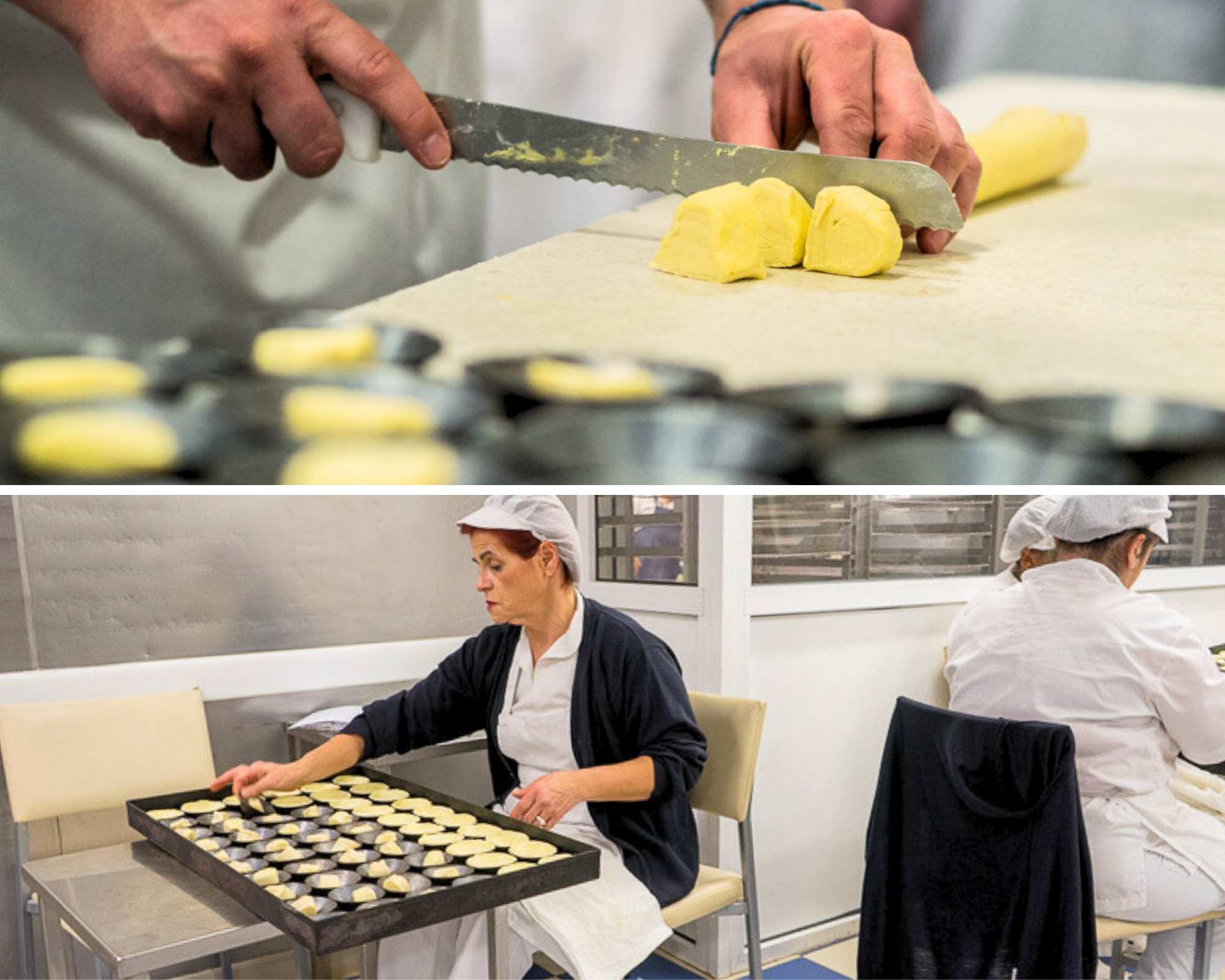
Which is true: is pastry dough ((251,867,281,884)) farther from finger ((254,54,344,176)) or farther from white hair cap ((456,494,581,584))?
finger ((254,54,344,176))

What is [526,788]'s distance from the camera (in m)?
1.29

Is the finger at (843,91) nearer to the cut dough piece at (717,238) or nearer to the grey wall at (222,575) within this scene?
the cut dough piece at (717,238)

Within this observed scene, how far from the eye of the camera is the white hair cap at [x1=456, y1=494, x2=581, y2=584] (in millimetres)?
1426

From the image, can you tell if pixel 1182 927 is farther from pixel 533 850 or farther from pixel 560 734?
pixel 533 850

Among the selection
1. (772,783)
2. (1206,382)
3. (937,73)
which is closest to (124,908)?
(1206,382)

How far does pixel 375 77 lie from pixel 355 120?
38 millimetres

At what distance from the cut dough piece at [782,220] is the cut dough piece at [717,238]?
0.02 m

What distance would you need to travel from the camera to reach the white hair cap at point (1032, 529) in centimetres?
158

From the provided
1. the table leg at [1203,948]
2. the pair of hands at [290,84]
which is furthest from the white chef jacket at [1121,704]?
the pair of hands at [290,84]

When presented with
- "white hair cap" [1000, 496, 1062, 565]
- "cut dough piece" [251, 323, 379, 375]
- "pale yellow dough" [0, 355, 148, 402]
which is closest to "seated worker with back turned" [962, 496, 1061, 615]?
"white hair cap" [1000, 496, 1062, 565]

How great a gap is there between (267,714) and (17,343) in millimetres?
1526

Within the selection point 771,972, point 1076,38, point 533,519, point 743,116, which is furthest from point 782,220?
point 771,972

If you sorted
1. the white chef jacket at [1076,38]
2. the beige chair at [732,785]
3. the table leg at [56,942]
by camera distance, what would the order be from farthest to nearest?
the beige chair at [732,785], the table leg at [56,942], the white chef jacket at [1076,38]

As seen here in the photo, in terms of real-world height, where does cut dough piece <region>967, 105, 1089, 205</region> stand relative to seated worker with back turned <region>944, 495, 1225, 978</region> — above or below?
above
